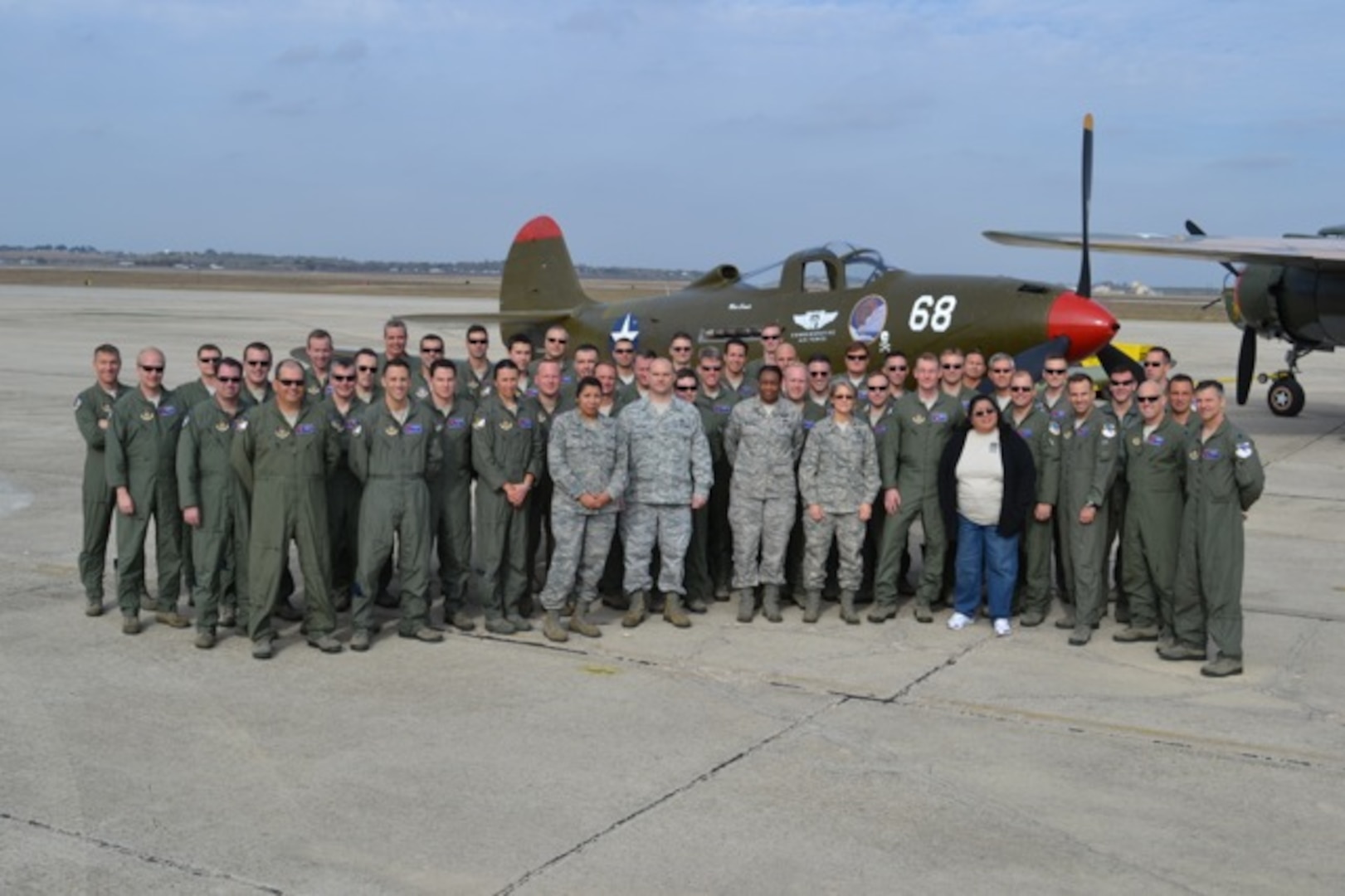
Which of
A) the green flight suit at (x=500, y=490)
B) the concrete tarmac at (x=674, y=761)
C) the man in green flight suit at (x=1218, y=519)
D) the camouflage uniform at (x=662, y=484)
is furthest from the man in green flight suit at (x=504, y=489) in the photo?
the man in green flight suit at (x=1218, y=519)

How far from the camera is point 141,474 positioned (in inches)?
299

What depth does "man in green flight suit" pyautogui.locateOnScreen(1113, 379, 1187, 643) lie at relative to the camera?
24.1 ft

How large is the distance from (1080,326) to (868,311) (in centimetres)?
191

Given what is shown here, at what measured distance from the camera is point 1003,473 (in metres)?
7.69

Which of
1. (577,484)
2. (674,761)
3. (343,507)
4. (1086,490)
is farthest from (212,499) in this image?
(1086,490)

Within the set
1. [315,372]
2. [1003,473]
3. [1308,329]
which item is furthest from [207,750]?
[1308,329]

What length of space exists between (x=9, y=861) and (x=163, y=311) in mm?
49896

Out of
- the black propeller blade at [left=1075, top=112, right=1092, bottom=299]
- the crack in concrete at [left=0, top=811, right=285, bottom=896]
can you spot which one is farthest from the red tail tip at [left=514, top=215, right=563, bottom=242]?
the crack in concrete at [left=0, top=811, right=285, bottom=896]

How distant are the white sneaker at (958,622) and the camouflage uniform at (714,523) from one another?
1517mm

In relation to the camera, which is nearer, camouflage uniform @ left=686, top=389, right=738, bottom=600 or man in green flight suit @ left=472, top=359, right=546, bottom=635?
man in green flight suit @ left=472, top=359, right=546, bottom=635

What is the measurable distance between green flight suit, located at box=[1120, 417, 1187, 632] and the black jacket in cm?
54

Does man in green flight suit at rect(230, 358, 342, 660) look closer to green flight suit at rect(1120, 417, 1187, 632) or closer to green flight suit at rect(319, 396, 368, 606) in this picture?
green flight suit at rect(319, 396, 368, 606)

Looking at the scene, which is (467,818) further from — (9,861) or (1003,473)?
(1003,473)

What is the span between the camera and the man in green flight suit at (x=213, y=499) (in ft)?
24.1
